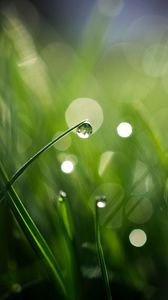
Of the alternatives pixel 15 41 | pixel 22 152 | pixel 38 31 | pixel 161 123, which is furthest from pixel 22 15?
pixel 22 152

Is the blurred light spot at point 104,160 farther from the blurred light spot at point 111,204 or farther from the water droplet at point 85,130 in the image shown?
the water droplet at point 85,130

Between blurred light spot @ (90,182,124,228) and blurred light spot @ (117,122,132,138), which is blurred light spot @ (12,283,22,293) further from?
blurred light spot @ (117,122,132,138)

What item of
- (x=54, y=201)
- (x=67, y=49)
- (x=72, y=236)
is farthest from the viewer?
(x=67, y=49)

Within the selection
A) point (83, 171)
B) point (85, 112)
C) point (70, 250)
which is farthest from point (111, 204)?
point (85, 112)

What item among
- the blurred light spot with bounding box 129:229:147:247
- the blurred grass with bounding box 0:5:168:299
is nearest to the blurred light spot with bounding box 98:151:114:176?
the blurred grass with bounding box 0:5:168:299

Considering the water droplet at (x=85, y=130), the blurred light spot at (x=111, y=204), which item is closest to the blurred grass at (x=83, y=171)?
the blurred light spot at (x=111, y=204)

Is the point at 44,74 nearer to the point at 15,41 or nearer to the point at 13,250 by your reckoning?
the point at 15,41
